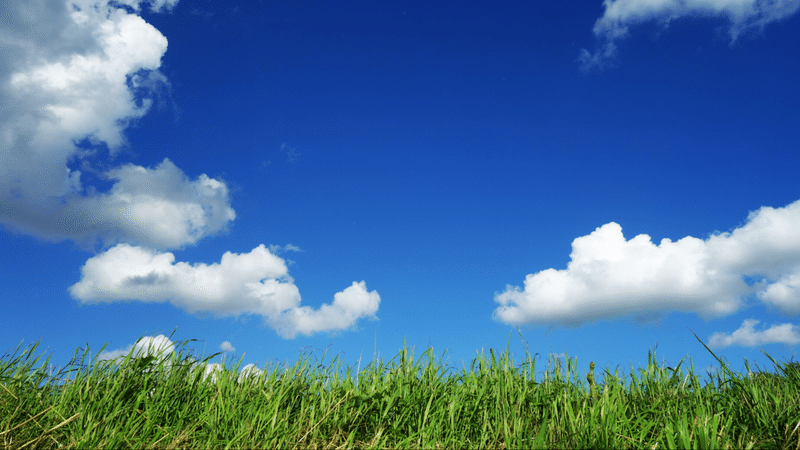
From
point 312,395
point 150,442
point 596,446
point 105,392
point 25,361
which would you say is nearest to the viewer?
point 596,446

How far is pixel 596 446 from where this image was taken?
4.06m

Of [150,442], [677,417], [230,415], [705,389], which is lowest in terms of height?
[150,442]

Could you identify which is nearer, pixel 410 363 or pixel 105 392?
pixel 105 392

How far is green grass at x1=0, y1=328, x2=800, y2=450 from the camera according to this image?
14.2 ft

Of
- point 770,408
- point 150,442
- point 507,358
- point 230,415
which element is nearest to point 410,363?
point 507,358

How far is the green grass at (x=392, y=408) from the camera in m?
4.33

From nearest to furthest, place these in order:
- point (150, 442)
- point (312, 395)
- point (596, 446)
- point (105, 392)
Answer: point (596, 446) → point (150, 442) → point (105, 392) → point (312, 395)

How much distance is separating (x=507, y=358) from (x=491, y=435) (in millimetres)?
1122

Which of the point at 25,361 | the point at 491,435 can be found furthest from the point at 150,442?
the point at 491,435

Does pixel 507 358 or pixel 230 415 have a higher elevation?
pixel 507 358

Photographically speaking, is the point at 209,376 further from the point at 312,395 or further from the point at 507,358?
the point at 507,358

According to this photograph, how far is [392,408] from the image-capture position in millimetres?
4848

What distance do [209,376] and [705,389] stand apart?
5.43m

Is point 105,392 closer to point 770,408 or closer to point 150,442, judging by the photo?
point 150,442
